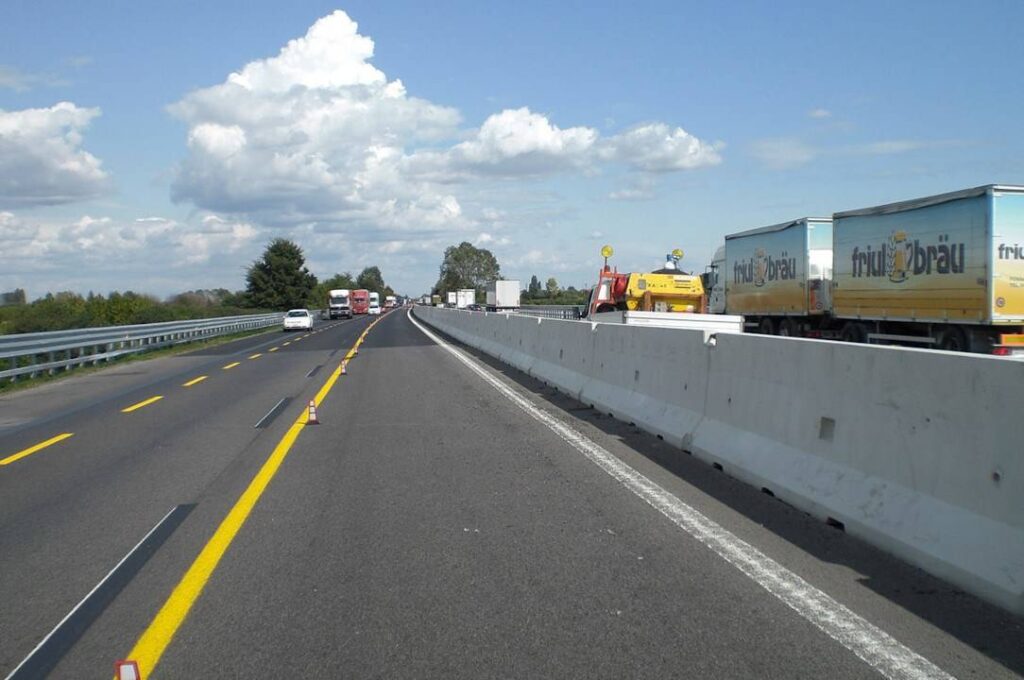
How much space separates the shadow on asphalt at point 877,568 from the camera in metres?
4.82

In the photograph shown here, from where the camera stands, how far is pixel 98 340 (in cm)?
3042

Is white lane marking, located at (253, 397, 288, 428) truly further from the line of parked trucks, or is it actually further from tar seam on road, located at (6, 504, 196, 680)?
the line of parked trucks

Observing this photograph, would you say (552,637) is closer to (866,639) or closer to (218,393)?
(866,639)

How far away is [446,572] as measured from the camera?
19.9ft

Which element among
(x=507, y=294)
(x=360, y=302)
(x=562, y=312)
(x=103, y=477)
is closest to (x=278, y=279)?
(x=360, y=302)

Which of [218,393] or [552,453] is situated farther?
[218,393]

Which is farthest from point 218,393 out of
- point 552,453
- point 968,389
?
point 968,389

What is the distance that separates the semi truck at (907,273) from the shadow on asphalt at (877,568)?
417 inches

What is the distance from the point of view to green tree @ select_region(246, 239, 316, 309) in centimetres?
12406

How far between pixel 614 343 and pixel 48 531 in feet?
28.0

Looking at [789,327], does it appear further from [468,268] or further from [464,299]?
[468,268]

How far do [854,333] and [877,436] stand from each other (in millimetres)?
18063

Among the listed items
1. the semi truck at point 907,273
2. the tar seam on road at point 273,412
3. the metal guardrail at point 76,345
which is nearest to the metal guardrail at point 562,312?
the semi truck at point 907,273

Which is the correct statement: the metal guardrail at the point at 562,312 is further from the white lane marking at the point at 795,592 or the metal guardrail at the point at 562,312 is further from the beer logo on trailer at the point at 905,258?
the white lane marking at the point at 795,592
